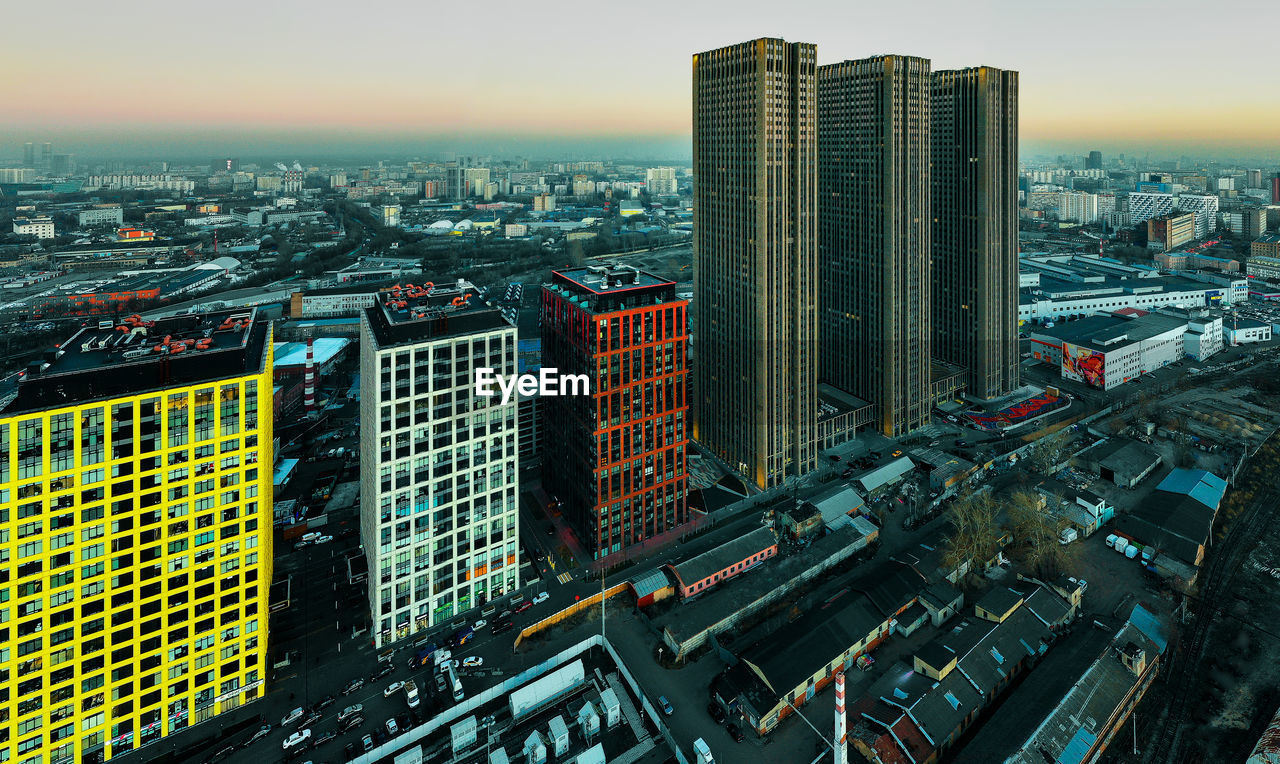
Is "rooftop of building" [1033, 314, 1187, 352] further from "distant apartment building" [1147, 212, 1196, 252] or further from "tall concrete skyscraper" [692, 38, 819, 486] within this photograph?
"distant apartment building" [1147, 212, 1196, 252]

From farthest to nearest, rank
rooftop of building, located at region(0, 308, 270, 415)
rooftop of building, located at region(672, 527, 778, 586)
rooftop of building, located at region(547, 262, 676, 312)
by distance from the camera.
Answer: rooftop of building, located at region(547, 262, 676, 312) → rooftop of building, located at region(672, 527, 778, 586) → rooftop of building, located at region(0, 308, 270, 415)

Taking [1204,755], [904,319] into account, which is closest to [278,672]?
[1204,755]

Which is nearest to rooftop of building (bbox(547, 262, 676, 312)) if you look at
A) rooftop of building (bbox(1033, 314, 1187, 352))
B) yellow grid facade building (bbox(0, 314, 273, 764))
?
yellow grid facade building (bbox(0, 314, 273, 764))

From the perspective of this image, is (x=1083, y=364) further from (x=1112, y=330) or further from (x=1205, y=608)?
(x=1205, y=608)

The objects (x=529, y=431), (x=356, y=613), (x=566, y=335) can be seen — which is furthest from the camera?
(x=529, y=431)

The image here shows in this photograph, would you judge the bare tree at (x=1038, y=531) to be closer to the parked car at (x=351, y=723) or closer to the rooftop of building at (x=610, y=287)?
the rooftop of building at (x=610, y=287)

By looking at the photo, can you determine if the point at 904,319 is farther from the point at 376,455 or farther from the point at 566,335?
the point at 376,455

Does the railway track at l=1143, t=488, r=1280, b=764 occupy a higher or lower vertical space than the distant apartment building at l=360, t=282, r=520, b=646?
lower
